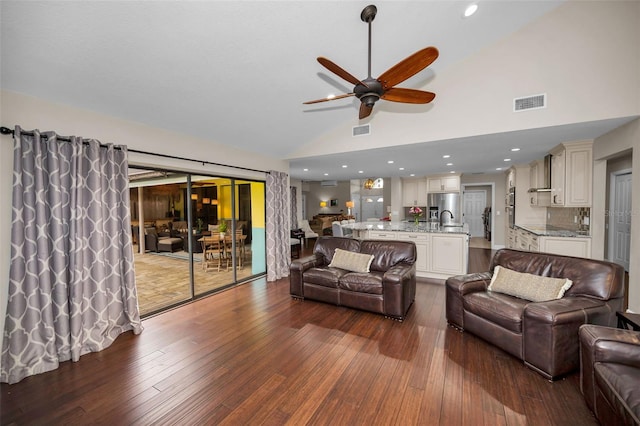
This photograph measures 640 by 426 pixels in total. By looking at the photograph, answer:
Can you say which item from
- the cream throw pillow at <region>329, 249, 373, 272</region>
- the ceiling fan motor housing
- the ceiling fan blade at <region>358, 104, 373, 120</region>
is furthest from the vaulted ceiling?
the cream throw pillow at <region>329, 249, 373, 272</region>

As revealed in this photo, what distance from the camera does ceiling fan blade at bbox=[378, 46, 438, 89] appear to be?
1780mm

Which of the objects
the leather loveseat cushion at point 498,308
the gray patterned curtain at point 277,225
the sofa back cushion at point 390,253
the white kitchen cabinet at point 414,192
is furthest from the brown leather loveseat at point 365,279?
the white kitchen cabinet at point 414,192

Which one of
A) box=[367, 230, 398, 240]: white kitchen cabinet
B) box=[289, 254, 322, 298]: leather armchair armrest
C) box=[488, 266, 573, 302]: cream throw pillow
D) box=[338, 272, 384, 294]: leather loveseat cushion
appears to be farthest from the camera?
box=[367, 230, 398, 240]: white kitchen cabinet

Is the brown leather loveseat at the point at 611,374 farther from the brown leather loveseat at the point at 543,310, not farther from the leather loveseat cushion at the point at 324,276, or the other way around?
the leather loveseat cushion at the point at 324,276

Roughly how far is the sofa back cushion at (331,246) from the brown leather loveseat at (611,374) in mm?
2813

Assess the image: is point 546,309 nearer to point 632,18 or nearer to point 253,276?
point 632,18

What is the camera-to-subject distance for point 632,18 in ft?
9.59

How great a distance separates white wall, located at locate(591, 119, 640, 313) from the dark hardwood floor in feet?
6.42

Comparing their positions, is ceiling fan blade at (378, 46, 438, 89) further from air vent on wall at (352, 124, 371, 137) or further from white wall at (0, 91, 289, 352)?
white wall at (0, 91, 289, 352)

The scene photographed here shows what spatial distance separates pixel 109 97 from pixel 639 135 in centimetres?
597

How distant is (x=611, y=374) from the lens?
154 cm

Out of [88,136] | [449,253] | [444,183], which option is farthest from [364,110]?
[444,183]

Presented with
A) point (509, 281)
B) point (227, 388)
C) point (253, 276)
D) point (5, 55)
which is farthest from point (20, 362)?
point (509, 281)

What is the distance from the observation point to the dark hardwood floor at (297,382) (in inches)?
71.4
